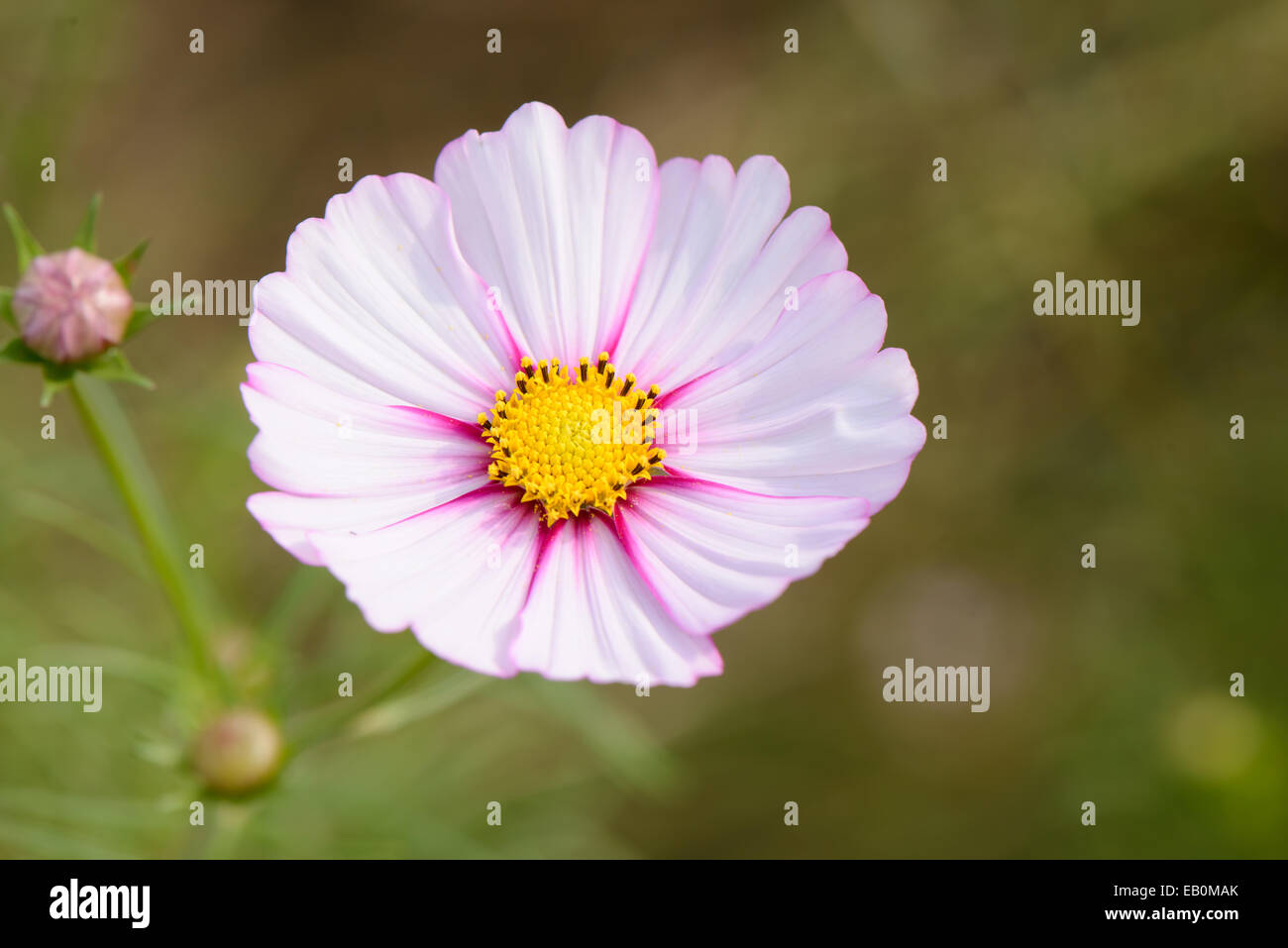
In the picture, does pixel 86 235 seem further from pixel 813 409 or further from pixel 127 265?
pixel 813 409

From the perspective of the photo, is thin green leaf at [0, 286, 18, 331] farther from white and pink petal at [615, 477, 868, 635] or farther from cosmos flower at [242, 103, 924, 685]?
white and pink petal at [615, 477, 868, 635]

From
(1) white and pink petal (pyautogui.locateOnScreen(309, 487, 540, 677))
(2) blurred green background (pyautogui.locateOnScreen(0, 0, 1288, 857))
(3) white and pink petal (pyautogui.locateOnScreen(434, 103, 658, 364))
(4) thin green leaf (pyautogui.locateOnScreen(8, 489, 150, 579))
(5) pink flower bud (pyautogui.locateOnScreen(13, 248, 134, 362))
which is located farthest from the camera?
(2) blurred green background (pyautogui.locateOnScreen(0, 0, 1288, 857))

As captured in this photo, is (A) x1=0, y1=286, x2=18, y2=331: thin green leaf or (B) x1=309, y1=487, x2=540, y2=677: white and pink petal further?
(A) x1=0, y1=286, x2=18, y2=331: thin green leaf

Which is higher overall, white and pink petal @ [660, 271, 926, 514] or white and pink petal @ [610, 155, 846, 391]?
white and pink petal @ [610, 155, 846, 391]

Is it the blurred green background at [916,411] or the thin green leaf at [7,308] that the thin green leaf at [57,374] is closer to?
the thin green leaf at [7,308]

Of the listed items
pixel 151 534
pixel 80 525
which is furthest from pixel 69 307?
pixel 80 525

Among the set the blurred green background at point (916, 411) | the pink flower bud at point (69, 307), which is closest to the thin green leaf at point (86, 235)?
the pink flower bud at point (69, 307)

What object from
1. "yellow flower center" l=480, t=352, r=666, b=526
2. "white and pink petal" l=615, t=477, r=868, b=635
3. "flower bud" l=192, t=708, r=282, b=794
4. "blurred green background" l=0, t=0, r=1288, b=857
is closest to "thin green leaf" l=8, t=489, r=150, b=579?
"blurred green background" l=0, t=0, r=1288, b=857
